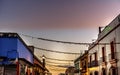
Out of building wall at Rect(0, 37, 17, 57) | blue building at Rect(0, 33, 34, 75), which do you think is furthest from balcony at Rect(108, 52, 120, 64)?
building wall at Rect(0, 37, 17, 57)

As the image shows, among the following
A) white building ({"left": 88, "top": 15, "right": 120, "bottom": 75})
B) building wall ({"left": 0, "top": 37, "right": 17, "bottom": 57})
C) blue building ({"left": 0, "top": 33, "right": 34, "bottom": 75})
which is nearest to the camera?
blue building ({"left": 0, "top": 33, "right": 34, "bottom": 75})

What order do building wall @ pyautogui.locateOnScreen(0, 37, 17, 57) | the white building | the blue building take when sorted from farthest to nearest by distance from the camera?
1. the white building
2. building wall @ pyautogui.locateOnScreen(0, 37, 17, 57)
3. the blue building

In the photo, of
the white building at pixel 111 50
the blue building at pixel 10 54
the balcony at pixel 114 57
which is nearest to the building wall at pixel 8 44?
the blue building at pixel 10 54

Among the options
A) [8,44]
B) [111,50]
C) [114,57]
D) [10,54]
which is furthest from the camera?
[111,50]

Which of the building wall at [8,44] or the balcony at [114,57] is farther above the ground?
the building wall at [8,44]

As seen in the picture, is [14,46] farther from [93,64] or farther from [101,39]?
[93,64]

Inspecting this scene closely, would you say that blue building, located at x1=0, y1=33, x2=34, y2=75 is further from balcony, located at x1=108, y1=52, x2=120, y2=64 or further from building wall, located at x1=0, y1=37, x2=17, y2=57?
balcony, located at x1=108, y1=52, x2=120, y2=64

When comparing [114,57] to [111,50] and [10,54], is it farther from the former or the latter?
[10,54]

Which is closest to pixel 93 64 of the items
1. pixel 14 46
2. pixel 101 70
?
pixel 101 70

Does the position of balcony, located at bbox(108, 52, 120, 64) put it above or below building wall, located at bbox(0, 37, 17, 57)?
below

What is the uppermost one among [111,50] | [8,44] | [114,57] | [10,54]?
[8,44]

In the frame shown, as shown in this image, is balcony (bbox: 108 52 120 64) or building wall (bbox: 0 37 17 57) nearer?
building wall (bbox: 0 37 17 57)

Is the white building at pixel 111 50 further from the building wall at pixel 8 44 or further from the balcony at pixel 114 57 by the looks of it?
the building wall at pixel 8 44

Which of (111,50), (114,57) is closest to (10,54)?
(114,57)
